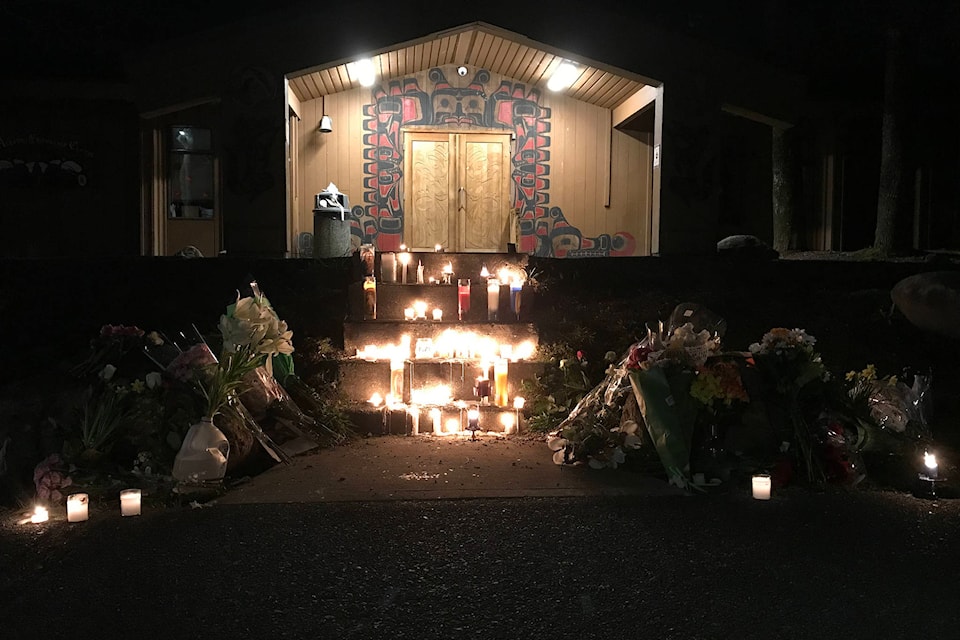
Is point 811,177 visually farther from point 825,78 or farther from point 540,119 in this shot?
point 540,119

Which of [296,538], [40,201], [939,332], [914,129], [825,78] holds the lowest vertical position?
[296,538]

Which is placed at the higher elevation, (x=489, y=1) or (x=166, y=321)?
(x=489, y=1)

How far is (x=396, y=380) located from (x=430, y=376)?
0.38 meters

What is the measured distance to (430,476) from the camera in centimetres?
602

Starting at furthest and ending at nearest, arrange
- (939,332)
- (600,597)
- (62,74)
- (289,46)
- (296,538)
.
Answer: (62,74)
(289,46)
(939,332)
(296,538)
(600,597)

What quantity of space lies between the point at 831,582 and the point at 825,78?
1414 cm

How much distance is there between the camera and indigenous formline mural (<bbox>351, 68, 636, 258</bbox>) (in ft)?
48.5

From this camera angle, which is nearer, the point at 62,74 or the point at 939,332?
the point at 939,332

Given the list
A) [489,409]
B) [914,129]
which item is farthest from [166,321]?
[914,129]

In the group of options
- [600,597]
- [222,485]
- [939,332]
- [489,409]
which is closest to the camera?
[600,597]

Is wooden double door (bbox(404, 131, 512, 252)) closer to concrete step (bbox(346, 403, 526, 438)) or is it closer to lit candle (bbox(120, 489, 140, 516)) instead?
concrete step (bbox(346, 403, 526, 438))

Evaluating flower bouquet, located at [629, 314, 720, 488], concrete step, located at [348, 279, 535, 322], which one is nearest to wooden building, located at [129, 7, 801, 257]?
concrete step, located at [348, 279, 535, 322]

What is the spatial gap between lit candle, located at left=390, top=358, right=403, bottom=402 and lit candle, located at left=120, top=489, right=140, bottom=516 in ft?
9.79

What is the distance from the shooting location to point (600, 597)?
3.85 meters
